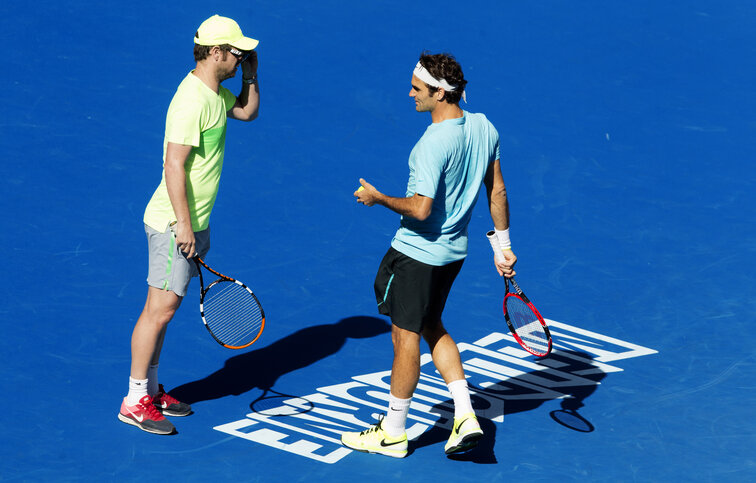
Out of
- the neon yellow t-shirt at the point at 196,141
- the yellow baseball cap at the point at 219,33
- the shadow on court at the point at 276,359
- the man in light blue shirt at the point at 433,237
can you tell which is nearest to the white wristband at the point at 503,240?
the man in light blue shirt at the point at 433,237

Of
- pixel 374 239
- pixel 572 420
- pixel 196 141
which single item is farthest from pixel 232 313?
pixel 374 239

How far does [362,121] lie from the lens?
35.4 feet

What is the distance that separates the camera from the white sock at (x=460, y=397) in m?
6.07

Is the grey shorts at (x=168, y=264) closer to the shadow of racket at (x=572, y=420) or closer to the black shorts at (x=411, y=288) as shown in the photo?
the black shorts at (x=411, y=288)

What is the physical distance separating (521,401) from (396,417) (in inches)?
41.8

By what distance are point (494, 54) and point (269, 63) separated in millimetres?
2484

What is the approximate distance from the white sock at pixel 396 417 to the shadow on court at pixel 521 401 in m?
0.21

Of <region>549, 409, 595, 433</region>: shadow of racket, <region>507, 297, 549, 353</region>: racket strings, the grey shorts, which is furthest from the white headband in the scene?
<region>549, 409, 595, 433</region>: shadow of racket

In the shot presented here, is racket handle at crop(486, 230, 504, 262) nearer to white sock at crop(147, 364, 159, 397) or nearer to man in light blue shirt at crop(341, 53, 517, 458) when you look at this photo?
man in light blue shirt at crop(341, 53, 517, 458)

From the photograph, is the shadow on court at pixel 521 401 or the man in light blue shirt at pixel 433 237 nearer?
the man in light blue shirt at pixel 433 237

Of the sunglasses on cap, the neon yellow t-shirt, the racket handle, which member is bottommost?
the racket handle

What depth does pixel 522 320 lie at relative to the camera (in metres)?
6.62

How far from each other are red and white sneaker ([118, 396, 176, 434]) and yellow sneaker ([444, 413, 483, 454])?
1.59 metres

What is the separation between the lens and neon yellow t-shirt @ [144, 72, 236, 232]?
19.6 feet
